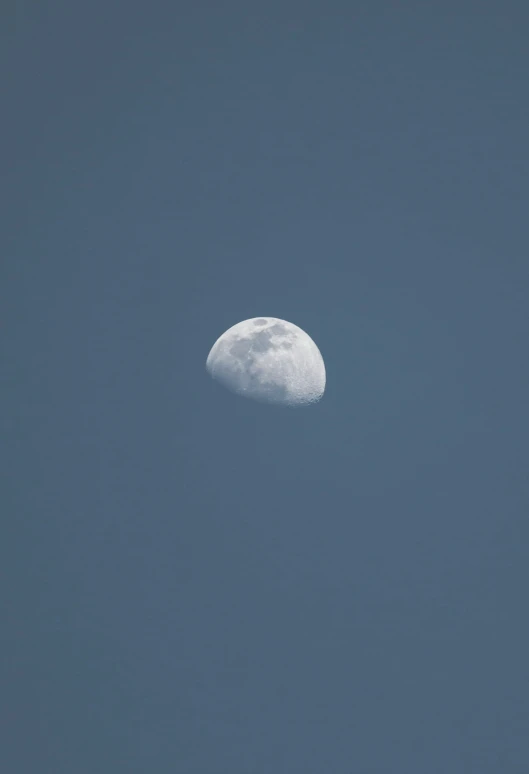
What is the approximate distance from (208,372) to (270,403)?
0.73 m

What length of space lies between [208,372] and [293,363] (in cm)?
85

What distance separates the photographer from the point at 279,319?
901 centimetres

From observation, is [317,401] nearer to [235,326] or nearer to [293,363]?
[293,363]

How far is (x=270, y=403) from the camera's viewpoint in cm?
853

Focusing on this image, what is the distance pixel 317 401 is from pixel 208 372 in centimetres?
110

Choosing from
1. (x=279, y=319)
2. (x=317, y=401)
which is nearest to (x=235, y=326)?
(x=279, y=319)

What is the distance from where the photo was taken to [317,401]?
8.87 metres

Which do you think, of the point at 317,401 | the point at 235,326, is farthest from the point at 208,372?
the point at 317,401

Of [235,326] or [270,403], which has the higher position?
[235,326]

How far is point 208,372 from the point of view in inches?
348

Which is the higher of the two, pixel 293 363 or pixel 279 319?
pixel 279 319

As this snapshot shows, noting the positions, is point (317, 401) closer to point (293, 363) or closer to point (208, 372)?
point (293, 363)

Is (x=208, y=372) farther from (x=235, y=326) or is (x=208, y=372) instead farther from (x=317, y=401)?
(x=317, y=401)

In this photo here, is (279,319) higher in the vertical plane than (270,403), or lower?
higher
